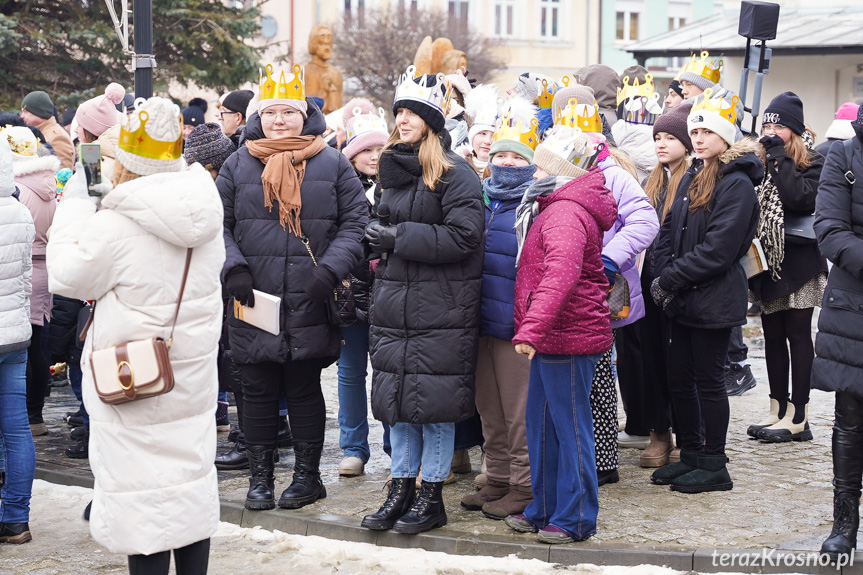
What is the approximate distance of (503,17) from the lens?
46.9 meters

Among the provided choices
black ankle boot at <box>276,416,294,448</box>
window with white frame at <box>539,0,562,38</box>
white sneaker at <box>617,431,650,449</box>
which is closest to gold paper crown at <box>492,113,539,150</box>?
white sneaker at <box>617,431,650,449</box>

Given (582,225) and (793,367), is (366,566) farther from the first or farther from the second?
(793,367)

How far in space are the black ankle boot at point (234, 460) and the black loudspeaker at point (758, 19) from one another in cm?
581

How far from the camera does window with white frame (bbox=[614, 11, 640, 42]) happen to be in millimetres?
49438

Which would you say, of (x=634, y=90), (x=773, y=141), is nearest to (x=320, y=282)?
(x=773, y=141)

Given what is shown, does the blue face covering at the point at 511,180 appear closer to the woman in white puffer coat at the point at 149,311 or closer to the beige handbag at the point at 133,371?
the woman in white puffer coat at the point at 149,311

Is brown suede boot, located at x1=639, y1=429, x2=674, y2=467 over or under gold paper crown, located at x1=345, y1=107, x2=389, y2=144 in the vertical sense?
under

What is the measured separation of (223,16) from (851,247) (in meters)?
16.0

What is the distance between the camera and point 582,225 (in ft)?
18.6

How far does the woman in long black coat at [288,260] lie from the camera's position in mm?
6363

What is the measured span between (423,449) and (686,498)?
159cm

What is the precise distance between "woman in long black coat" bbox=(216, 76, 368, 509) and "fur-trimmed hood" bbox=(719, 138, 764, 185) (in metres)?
2.11

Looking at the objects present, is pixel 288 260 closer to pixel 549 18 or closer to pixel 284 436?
pixel 284 436

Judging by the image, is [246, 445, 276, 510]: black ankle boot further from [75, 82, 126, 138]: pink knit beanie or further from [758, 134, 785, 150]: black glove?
[758, 134, 785, 150]: black glove
